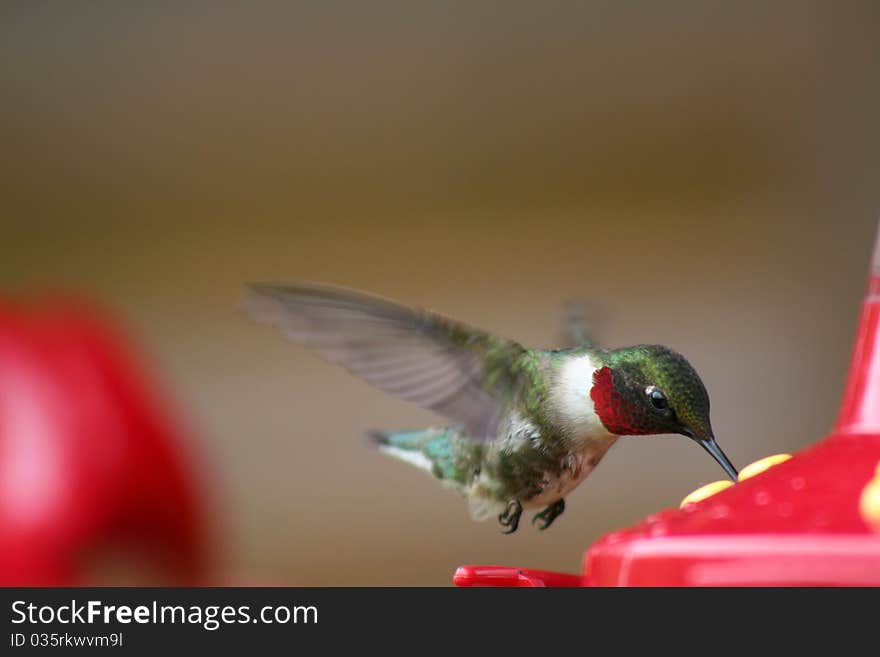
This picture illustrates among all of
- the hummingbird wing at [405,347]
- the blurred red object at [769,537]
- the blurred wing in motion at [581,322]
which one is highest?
the blurred wing in motion at [581,322]

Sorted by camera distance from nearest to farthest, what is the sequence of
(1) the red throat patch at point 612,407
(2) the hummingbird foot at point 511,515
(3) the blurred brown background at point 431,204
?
(1) the red throat patch at point 612,407 → (2) the hummingbird foot at point 511,515 → (3) the blurred brown background at point 431,204

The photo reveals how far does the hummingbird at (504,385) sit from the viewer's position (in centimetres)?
172

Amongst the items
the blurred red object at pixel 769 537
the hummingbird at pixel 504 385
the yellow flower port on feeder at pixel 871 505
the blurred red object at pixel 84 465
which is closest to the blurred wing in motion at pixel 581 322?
the hummingbird at pixel 504 385

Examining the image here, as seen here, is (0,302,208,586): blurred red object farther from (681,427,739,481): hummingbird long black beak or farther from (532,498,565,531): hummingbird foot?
(681,427,739,481): hummingbird long black beak

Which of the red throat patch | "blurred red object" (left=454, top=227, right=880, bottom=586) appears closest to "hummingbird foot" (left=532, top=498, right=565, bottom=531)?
the red throat patch

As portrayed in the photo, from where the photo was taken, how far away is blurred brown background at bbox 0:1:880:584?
13.2ft

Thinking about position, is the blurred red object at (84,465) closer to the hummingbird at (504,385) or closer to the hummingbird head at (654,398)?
the hummingbird at (504,385)

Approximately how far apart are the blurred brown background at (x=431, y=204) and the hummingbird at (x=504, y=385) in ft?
5.49

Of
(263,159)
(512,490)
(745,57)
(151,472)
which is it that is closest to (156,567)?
(151,472)

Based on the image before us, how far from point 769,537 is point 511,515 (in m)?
0.93

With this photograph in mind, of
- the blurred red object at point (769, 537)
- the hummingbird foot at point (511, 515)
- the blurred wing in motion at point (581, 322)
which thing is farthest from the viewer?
the blurred wing in motion at point (581, 322)

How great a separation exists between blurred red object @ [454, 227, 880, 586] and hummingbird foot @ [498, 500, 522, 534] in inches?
22.1

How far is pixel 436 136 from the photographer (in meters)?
4.33

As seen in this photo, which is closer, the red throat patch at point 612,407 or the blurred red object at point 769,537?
the blurred red object at point 769,537
